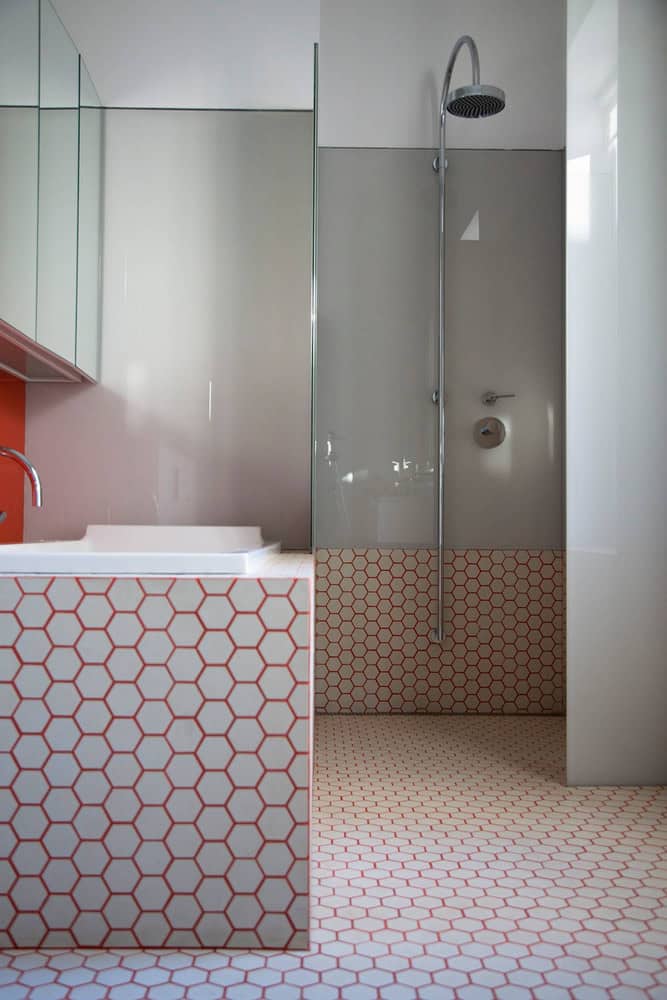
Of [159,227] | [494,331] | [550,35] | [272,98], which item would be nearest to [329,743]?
[494,331]

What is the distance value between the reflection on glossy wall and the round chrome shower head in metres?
0.59

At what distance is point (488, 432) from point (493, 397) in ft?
0.47

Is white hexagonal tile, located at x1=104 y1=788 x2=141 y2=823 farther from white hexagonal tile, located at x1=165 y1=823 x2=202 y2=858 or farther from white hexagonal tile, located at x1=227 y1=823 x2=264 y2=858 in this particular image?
white hexagonal tile, located at x1=227 y1=823 x2=264 y2=858

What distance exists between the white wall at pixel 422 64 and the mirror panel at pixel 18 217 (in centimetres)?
135

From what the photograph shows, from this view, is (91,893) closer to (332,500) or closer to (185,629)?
(185,629)

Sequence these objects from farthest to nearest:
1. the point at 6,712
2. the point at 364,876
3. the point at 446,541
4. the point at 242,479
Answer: the point at 446,541
the point at 242,479
the point at 364,876
the point at 6,712

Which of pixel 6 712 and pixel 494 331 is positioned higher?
pixel 494 331

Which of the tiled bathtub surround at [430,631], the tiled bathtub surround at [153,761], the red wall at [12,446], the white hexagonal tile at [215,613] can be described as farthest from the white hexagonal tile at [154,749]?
the tiled bathtub surround at [430,631]

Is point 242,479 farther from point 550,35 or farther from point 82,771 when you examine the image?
point 550,35

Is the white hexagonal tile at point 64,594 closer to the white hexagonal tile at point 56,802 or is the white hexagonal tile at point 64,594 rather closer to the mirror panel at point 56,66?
the white hexagonal tile at point 56,802

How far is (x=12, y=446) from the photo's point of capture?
9.66 ft

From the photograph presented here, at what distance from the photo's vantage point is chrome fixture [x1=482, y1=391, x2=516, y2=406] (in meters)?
3.32

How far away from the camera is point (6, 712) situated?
1.52 metres

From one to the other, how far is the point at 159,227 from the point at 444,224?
1107 millimetres
